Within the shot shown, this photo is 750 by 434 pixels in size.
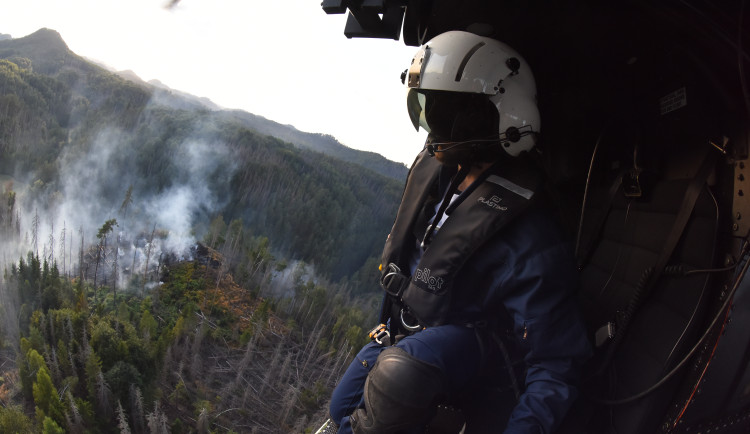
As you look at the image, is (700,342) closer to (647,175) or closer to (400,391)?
(647,175)

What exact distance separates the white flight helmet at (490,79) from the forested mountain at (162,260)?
8.56 meters

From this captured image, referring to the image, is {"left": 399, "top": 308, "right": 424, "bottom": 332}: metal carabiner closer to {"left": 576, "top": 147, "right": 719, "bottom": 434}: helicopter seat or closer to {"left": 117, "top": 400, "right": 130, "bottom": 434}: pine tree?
{"left": 576, "top": 147, "right": 719, "bottom": 434}: helicopter seat

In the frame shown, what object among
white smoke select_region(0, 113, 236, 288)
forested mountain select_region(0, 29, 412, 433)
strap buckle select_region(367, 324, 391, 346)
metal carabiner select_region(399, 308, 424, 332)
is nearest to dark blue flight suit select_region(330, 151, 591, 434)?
metal carabiner select_region(399, 308, 424, 332)

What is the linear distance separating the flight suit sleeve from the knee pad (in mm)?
380

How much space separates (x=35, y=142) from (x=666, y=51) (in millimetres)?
40767

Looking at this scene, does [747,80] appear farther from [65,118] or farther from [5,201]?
[65,118]

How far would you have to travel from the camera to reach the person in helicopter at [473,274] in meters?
1.83

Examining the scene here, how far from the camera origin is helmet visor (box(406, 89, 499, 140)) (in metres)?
2.34

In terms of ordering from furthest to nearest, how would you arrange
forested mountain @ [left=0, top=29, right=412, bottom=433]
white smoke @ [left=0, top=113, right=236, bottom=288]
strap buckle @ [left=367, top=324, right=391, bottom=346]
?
white smoke @ [left=0, top=113, right=236, bottom=288] → forested mountain @ [left=0, top=29, right=412, bottom=433] → strap buckle @ [left=367, top=324, right=391, bottom=346]

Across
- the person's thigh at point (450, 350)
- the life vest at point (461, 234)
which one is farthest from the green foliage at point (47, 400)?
the person's thigh at point (450, 350)

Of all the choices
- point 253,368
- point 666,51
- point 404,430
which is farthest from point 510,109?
point 253,368

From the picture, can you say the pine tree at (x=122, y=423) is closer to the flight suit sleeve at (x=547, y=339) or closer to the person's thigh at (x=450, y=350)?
the person's thigh at (x=450, y=350)

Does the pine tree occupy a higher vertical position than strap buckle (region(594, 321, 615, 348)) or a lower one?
lower

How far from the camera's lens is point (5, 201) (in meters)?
24.2
